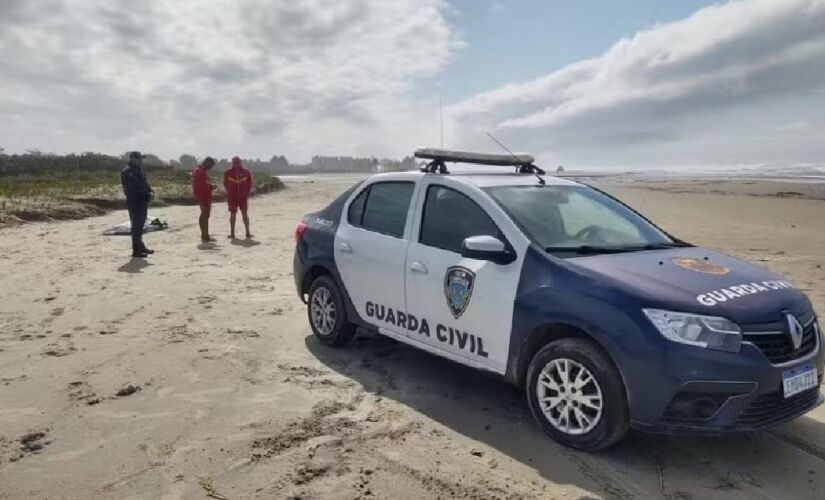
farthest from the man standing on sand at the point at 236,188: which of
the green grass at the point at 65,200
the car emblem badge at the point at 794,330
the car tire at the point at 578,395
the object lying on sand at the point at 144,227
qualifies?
the car emblem badge at the point at 794,330

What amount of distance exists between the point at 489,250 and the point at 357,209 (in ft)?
6.12

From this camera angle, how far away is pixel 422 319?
4648 mm

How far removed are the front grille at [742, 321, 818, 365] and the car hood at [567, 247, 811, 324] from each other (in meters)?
0.09

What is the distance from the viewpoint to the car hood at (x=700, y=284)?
11.3ft

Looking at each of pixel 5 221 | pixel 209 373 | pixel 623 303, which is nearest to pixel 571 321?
pixel 623 303

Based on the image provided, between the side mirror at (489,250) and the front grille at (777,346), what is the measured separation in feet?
4.58

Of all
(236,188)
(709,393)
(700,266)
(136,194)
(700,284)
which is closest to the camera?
(709,393)

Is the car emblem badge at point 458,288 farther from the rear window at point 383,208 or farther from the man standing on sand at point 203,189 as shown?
the man standing on sand at point 203,189

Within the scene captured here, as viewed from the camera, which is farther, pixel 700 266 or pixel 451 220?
pixel 451 220

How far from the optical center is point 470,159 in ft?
17.6

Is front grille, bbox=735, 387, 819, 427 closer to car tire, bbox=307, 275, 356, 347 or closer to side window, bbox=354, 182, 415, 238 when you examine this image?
side window, bbox=354, 182, 415, 238

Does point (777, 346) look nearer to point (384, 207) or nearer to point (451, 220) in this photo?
point (451, 220)

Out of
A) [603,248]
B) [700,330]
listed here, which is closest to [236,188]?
[603,248]

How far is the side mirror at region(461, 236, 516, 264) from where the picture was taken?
4020mm
